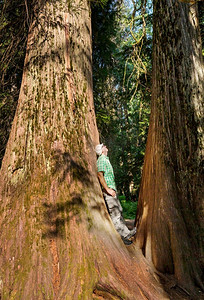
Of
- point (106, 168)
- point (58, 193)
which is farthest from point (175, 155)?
point (58, 193)

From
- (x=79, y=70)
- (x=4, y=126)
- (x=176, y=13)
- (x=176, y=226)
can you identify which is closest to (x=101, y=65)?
(x=4, y=126)

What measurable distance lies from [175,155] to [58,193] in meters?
1.84

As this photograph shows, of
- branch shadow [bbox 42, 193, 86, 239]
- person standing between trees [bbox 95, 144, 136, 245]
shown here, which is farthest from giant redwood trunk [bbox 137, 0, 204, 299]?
branch shadow [bbox 42, 193, 86, 239]

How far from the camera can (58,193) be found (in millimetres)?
2578

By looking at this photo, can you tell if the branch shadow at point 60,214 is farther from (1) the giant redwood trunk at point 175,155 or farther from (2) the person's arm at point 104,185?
(1) the giant redwood trunk at point 175,155

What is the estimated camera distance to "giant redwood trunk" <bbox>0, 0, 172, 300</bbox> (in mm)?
2203

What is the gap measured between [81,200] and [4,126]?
3993mm

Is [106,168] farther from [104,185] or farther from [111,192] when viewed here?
[111,192]

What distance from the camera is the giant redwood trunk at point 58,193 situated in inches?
86.7

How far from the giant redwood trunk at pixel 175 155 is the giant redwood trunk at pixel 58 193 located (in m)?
A: 0.46

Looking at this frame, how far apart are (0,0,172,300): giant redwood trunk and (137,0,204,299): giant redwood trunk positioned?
46 cm

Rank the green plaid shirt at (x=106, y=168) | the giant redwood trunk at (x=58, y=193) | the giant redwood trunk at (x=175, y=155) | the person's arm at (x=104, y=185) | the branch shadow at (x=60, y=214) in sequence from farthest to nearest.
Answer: the green plaid shirt at (x=106, y=168), the person's arm at (x=104, y=185), the giant redwood trunk at (x=175, y=155), the branch shadow at (x=60, y=214), the giant redwood trunk at (x=58, y=193)

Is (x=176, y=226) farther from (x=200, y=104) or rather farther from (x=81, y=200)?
(x=200, y=104)

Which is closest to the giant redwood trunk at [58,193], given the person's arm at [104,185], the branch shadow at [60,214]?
the branch shadow at [60,214]
